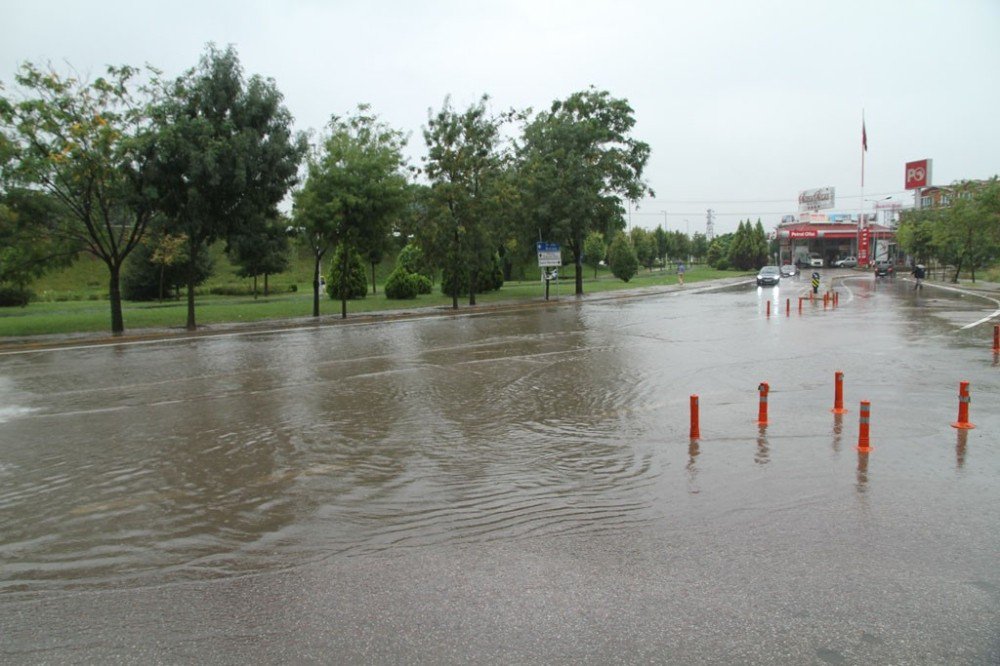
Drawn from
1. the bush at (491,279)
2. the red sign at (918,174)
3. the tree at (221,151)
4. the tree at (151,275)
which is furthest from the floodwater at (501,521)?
the red sign at (918,174)

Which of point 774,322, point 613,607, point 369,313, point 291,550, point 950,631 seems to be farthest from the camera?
point 369,313

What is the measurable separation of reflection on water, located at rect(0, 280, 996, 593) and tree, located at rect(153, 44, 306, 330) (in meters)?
8.04

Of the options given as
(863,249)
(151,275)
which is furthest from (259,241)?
(863,249)

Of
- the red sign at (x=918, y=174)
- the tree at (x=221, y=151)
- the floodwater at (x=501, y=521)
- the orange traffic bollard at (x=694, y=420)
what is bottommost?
the floodwater at (x=501, y=521)

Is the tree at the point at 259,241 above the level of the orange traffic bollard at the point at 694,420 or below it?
above

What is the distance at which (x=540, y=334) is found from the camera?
70.1 feet

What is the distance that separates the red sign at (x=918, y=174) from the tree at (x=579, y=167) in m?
75.3

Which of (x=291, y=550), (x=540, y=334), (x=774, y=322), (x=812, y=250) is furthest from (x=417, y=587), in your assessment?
(x=812, y=250)

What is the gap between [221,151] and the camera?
75.5 ft

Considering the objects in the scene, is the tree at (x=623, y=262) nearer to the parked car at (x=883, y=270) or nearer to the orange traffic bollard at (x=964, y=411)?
the parked car at (x=883, y=270)

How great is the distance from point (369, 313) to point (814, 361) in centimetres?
2126

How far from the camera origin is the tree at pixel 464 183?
1323 inches

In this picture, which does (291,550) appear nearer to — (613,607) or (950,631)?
(613,607)

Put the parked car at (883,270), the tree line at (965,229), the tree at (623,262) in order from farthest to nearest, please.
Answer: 1. the parked car at (883,270)
2. the tree at (623,262)
3. the tree line at (965,229)
